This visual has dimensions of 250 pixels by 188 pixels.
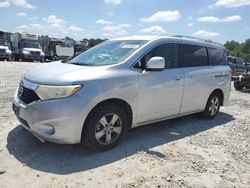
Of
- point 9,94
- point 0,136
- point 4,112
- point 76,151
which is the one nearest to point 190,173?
point 76,151

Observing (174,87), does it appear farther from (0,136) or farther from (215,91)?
(0,136)

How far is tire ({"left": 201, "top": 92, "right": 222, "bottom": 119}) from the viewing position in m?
6.56

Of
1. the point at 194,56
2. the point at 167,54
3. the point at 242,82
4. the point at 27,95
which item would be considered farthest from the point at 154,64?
the point at 242,82

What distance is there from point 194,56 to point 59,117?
11.0 feet

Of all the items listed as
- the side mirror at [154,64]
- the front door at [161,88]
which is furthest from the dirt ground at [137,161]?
the side mirror at [154,64]

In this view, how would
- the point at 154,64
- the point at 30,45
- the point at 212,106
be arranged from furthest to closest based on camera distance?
1. the point at 30,45
2. the point at 212,106
3. the point at 154,64

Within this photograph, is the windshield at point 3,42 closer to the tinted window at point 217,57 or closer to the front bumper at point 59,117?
the tinted window at point 217,57

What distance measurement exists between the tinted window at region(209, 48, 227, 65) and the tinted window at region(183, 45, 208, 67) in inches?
10.0

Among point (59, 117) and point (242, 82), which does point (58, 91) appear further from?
point (242, 82)

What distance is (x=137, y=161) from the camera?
163 inches

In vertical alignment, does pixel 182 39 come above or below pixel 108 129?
above

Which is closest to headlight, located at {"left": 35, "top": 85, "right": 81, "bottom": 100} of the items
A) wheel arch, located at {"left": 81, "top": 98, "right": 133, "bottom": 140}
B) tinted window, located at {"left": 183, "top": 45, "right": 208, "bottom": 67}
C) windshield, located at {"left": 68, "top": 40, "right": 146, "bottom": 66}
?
wheel arch, located at {"left": 81, "top": 98, "right": 133, "bottom": 140}

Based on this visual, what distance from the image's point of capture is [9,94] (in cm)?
792

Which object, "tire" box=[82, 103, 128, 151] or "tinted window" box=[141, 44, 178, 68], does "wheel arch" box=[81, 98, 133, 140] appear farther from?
"tinted window" box=[141, 44, 178, 68]
